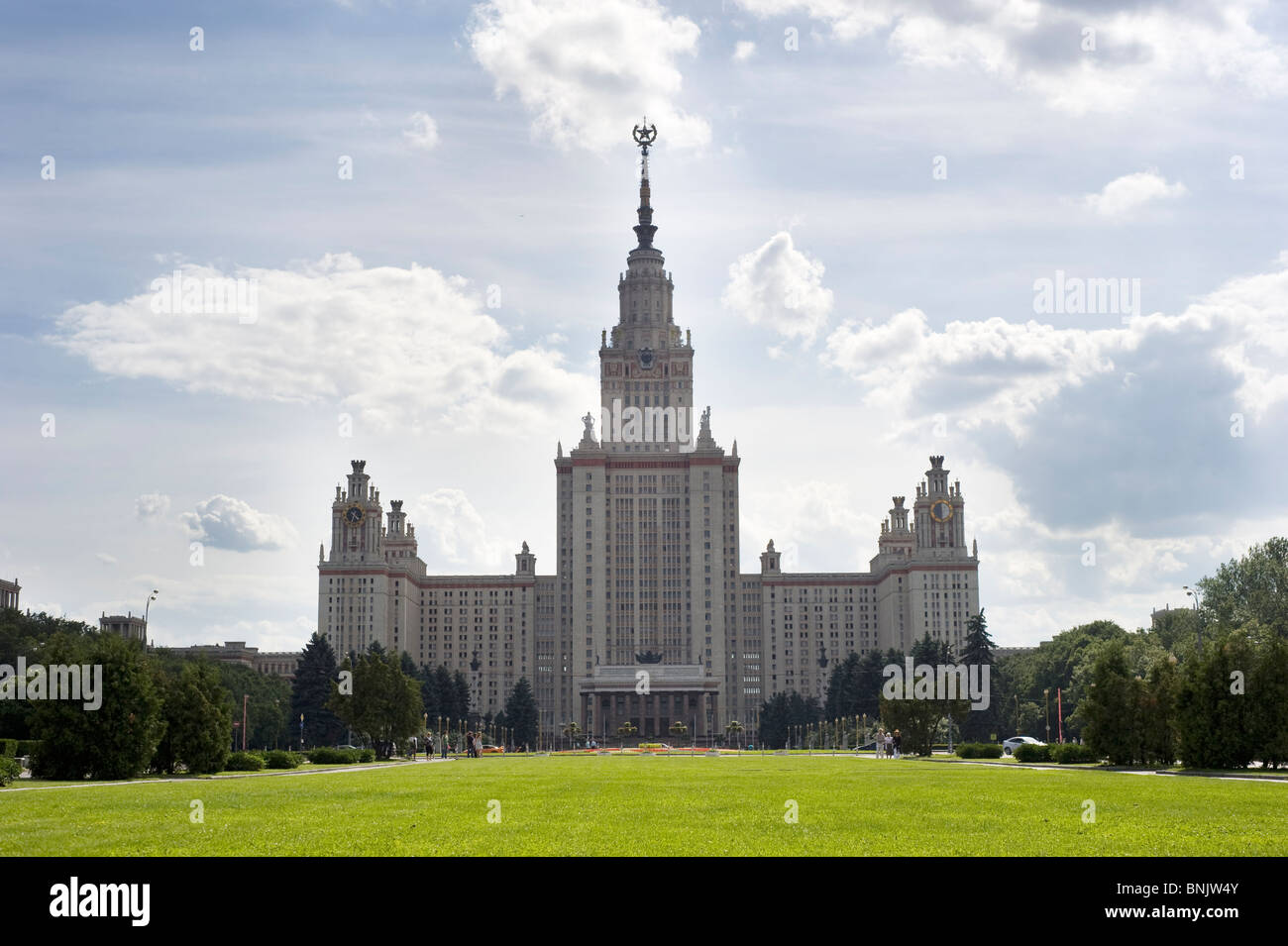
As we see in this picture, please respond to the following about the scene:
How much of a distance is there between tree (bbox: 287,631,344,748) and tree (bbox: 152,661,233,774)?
79368 mm

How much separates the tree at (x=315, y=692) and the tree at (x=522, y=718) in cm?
3982

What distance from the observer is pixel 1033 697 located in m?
159

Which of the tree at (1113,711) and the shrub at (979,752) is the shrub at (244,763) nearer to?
the tree at (1113,711)

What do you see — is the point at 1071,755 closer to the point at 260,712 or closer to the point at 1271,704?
the point at 1271,704

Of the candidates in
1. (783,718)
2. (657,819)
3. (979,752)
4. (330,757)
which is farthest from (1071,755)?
(783,718)

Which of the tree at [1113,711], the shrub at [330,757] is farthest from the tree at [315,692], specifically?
the tree at [1113,711]

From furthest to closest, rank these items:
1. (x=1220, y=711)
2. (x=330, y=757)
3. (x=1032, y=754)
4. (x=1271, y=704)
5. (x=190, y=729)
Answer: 1. (x=330, y=757)
2. (x=1032, y=754)
3. (x=190, y=729)
4. (x=1220, y=711)
5. (x=1271, y=704)

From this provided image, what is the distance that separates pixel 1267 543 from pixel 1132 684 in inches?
3002

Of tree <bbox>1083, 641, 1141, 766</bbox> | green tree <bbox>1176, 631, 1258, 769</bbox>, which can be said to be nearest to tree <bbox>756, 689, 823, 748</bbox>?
tree <bbox>1083, 641, 1141, 766</bbox>

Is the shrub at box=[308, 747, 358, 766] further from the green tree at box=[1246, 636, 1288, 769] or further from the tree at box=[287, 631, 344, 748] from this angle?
the tree at box=[287, 631, 344, 748]

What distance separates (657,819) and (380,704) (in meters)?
61.0

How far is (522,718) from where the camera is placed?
17288cm
